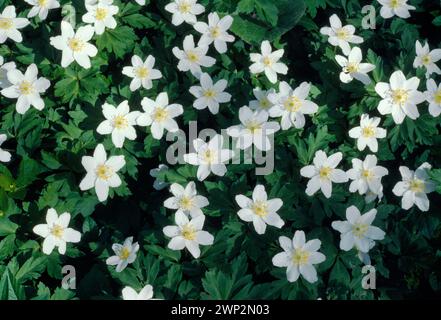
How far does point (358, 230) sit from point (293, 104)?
75 centimetres

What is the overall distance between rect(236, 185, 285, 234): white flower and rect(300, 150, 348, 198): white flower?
215mm

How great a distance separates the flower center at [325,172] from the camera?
2939 millimetres

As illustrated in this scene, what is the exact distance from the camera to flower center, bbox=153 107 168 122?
3.09 m

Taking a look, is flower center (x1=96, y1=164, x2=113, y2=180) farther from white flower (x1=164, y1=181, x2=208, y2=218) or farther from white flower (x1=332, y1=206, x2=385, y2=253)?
white flower (x1=332, y1=206, x2=385, y2=253)

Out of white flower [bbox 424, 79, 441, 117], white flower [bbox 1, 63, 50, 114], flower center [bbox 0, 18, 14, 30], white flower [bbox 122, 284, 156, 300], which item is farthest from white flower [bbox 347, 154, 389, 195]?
flower center [bbox 0, 18, 14, 30]

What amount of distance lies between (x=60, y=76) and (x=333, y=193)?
5.51ft

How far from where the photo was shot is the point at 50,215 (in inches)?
114

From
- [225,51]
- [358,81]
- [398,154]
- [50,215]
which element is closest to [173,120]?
[225,51]

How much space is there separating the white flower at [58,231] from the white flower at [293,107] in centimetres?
121

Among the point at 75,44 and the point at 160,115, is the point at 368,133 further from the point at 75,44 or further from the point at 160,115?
the point at 75,44

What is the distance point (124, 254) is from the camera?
284 centimetres

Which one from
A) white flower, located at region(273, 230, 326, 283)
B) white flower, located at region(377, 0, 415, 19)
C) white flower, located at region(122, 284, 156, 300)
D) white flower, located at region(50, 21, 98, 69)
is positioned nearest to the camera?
white flower, located at region(122, 284, 156, 300)

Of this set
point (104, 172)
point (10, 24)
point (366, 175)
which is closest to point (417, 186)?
point (366, 175)
